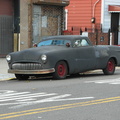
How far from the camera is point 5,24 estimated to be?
2472cm

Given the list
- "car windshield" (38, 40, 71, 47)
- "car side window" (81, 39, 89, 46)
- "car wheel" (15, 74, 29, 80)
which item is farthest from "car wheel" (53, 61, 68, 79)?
"car side window" (81, 39, 89, 46)

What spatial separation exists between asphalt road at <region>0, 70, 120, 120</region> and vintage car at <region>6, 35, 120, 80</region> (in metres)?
1.95

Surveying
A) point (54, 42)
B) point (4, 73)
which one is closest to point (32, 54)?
point (54, 42)

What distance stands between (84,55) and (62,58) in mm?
1382

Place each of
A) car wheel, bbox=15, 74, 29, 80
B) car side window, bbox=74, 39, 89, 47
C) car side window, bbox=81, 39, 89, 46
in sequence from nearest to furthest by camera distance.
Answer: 1. car wheel, bbox=15, 74, 29, 80
2. car side window, bbox=74, 39, 89, 47
3. car side window, bbox=81, 39, 89, 46

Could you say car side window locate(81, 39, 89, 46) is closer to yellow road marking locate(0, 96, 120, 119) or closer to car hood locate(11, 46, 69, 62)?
car hood locate(11, 46, 69, 62)

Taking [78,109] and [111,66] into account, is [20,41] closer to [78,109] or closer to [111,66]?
[111,66]

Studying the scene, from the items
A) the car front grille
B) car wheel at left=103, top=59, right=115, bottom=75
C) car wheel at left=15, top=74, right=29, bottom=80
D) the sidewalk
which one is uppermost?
the car front grille

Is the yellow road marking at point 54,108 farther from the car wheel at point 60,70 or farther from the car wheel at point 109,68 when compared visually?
the car wheel at point 109,68

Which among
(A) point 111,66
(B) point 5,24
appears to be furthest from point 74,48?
(B) point 5,24

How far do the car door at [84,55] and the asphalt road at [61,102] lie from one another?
3196mm

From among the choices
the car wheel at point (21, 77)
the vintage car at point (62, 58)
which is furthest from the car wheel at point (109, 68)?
the car wheel at point (21, 77)

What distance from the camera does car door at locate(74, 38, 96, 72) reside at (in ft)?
51.6

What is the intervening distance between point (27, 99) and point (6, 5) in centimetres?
1549
